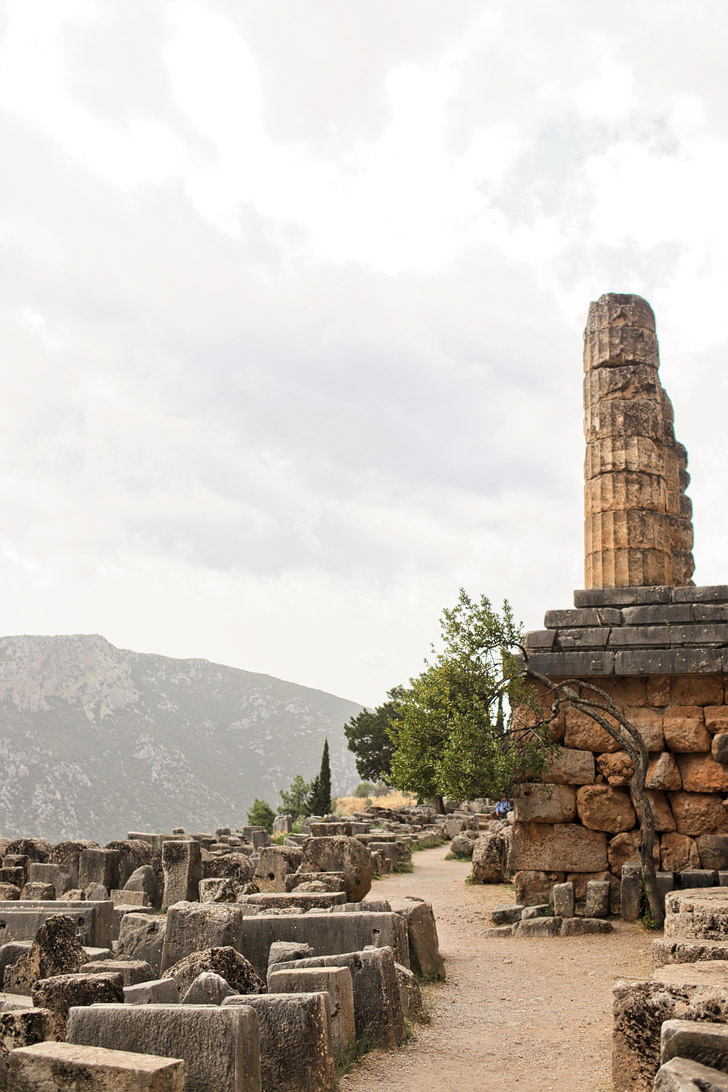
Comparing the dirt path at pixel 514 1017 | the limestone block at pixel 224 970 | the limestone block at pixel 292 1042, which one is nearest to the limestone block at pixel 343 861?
the dirt path at pixel 514 1017

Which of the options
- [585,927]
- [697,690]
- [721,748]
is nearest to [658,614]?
[697,690]

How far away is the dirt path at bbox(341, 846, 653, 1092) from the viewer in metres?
6.02

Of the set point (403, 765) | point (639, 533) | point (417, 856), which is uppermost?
point (639, 533)

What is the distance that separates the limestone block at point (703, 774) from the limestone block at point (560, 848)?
1353 millimetres

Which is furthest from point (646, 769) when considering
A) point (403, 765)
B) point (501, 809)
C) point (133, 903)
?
point (501, 809)

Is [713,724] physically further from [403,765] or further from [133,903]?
[133,903]

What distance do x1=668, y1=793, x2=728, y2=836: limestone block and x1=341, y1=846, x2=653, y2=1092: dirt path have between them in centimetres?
155

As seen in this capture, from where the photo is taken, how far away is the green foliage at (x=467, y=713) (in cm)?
1197

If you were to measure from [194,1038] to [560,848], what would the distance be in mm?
8568

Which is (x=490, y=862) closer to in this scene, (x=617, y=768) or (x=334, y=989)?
(x=617, y=768)

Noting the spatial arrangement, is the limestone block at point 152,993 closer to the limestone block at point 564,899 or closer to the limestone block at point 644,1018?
the limestone block at point 644,1018

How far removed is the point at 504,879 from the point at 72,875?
868 centimetres

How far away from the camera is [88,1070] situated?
4441 millimetres

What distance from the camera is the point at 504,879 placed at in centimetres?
1825
